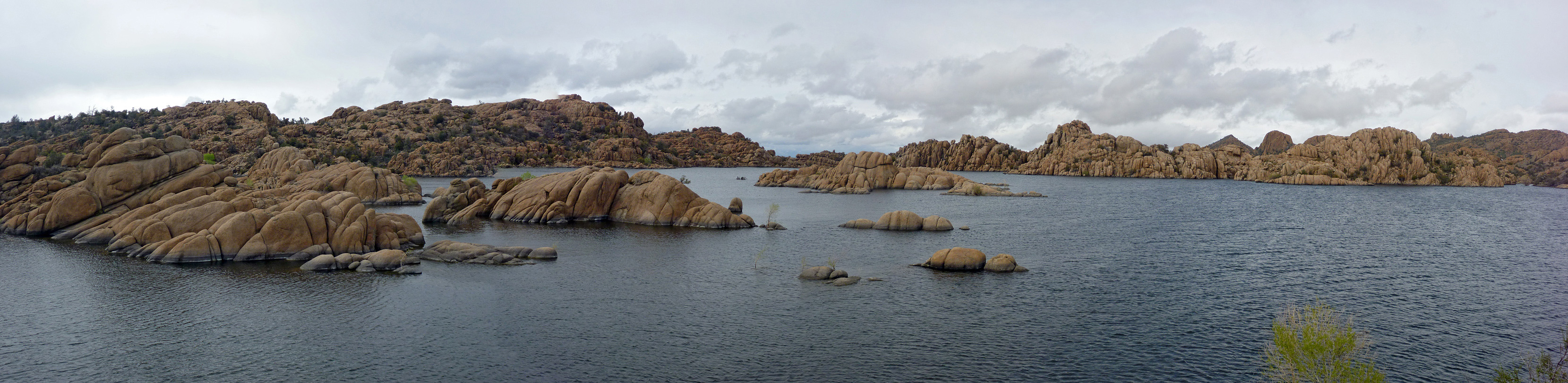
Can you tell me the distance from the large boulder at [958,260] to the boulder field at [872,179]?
89.5 m

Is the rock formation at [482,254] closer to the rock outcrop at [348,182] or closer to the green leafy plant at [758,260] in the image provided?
the green leafy plant at [758,260]

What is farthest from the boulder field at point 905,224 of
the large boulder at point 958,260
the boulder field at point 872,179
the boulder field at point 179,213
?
the boulder field at point 872,179

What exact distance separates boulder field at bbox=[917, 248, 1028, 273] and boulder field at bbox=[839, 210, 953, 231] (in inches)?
875

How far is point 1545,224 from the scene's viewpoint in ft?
290

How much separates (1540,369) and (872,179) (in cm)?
13657

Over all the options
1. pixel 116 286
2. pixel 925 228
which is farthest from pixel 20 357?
pixel 925 228

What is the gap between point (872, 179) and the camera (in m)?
156

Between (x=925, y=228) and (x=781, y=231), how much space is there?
14.6m

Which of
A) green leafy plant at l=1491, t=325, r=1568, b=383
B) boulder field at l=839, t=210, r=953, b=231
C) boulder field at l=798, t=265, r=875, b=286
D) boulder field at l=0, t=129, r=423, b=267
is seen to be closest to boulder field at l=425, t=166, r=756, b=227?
boulder field at l=839, t=210, r=953, b=231

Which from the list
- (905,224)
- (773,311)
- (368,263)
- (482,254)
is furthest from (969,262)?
(368,263)

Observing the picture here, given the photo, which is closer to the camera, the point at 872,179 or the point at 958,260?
the point at 958,260

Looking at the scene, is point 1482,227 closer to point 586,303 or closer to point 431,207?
point 586,303

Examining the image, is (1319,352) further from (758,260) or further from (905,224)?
(905,224)

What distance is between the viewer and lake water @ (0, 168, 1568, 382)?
94.5ft
